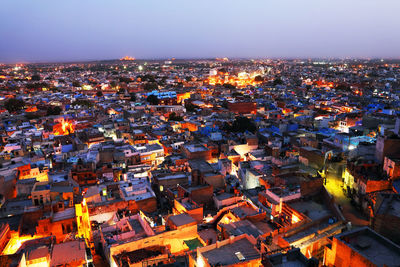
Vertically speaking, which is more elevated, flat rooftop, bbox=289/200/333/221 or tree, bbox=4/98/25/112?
flat rooftop, bbox=289/200/333/221

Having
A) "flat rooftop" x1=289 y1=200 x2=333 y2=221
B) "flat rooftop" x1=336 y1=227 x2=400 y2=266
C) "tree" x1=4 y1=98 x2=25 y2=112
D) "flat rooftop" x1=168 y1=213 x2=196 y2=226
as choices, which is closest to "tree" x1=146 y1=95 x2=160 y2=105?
"tree" x1=4 y1=98 x2=25 y2=112

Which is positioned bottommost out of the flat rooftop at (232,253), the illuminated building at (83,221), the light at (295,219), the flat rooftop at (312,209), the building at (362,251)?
the illuminated building at (83,221)

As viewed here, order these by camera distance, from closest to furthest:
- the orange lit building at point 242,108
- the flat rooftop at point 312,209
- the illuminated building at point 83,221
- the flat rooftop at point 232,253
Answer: the flat rooftop at point 232,253 → the flat rooftop at point 312,209 → the illuminated building at point 83,221 → the orange lit building at point 242,108

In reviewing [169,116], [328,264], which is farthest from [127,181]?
[169,116]

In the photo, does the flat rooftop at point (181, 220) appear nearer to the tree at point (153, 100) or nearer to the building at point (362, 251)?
the building at point (362, 251)

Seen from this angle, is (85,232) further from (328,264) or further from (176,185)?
(328,264)

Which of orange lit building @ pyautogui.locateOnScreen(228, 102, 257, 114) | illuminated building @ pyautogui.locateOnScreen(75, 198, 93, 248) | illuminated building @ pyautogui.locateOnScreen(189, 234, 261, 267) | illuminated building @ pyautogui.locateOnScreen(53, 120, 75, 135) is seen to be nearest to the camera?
illuminated building @ pyautogui.locateOnScreen(189, 234, 261, 267)

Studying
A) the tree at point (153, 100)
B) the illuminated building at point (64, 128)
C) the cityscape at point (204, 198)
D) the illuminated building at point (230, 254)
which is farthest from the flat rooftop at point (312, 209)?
the tree at point (153, 100)

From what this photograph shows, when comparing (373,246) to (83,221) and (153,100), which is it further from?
(153,100)

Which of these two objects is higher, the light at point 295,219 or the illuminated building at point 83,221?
the light at point 295,219

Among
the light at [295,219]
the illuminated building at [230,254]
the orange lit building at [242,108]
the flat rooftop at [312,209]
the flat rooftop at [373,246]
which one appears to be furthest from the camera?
the orange lit building at [242,108]

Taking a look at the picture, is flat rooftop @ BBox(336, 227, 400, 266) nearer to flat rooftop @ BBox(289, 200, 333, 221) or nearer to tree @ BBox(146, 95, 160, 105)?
flat rooftop @ BBox(289, 200, 333, 221)
